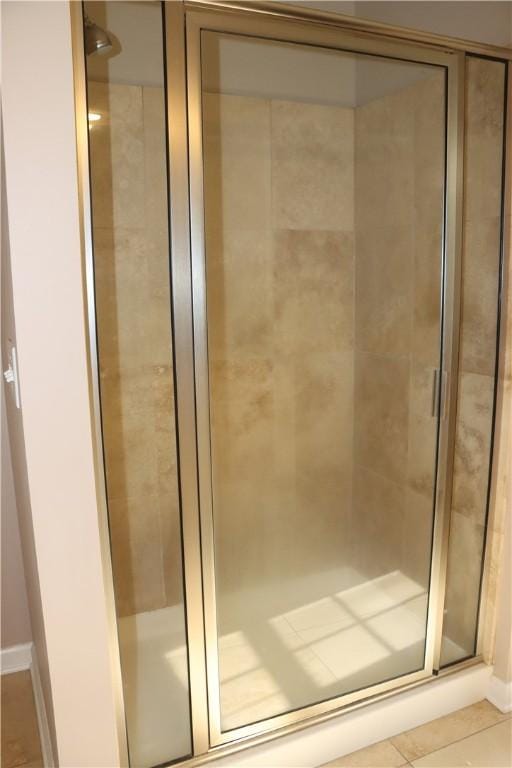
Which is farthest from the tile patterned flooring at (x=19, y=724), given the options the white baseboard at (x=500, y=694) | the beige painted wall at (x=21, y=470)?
the white baseboard at (x=500, y=694)

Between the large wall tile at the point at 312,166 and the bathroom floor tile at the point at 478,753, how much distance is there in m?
1.82

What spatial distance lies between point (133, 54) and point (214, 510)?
1.12 meters

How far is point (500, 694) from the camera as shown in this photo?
5.87 ft

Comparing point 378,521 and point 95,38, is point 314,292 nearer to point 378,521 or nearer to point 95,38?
point 378,521

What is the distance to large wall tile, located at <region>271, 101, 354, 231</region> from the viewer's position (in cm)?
214

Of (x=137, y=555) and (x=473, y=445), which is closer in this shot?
(x=137, y=555)

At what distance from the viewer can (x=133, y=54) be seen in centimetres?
122

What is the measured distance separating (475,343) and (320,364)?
702mm

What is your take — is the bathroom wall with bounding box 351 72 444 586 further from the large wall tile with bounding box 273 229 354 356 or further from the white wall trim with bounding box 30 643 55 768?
the white wall trim with bounding box 30 643 55 768

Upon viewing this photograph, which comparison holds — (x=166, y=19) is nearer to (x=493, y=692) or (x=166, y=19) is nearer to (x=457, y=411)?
(x=457, y=411)

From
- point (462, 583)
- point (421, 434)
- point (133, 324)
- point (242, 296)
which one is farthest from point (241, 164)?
point (462, 583)

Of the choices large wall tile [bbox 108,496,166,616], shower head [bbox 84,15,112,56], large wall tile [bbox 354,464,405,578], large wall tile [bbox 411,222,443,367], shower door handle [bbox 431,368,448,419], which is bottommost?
large wall tile [bbox 354,464,405,578]

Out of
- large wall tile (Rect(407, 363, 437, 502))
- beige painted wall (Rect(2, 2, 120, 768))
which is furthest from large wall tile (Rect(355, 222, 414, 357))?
beige painted wall (Rect(2, 2, 120, 768))

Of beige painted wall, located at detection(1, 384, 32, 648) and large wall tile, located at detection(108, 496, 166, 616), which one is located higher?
large wall tile, located at detection(108, 496, 166, 616)
